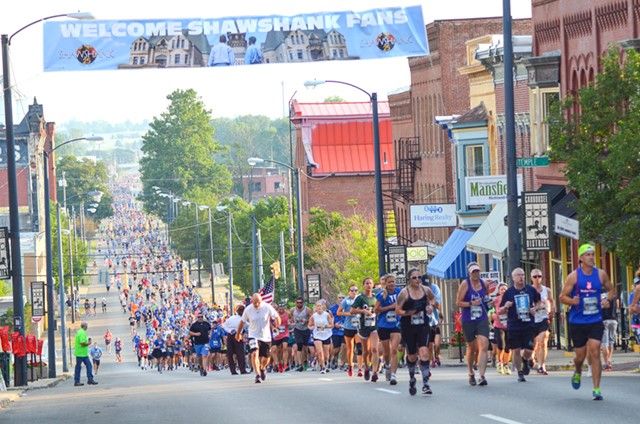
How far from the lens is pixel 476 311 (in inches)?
858

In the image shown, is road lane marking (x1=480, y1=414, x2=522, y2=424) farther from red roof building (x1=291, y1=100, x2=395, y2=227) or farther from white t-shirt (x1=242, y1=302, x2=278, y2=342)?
red roof building (x1=291, y1=100, x2=395, y2=227)

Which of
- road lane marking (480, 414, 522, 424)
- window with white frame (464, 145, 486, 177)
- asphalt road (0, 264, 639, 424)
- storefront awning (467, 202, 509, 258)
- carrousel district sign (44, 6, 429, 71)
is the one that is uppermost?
carrousel district sign (44, 6, 429, 71)

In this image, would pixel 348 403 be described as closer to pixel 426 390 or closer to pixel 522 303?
pixel 426 390

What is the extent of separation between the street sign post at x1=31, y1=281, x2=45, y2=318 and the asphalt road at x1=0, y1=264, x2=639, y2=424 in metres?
17.6

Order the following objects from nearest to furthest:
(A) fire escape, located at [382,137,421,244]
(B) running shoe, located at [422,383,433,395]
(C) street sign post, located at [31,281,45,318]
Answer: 1. (B) running shoe, located at [422,383,433,395]
2. (C) street sign post, located at [31,281,45,318]
3. (A) fire escape, located at [382,137,421,244]

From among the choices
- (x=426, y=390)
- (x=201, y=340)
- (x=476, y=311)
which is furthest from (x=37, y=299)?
(x=426, y=390)

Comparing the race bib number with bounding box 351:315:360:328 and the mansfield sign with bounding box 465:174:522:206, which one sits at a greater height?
the mansfield sign with bounding box 465:174:522:206

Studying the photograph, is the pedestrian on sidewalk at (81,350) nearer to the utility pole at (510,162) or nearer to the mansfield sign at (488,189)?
the utility pole at (510,162)

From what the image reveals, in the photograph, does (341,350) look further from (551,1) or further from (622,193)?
(551,1)

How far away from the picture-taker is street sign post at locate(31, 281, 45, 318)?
4378 cm

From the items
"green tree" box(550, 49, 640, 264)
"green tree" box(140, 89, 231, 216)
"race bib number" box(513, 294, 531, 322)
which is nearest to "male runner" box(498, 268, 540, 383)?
"race bib number" box(513, 294, 531, 322)

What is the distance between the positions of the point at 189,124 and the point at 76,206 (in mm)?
20590

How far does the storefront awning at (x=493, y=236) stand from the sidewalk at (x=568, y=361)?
8.22 meters

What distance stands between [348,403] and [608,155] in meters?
9.60
